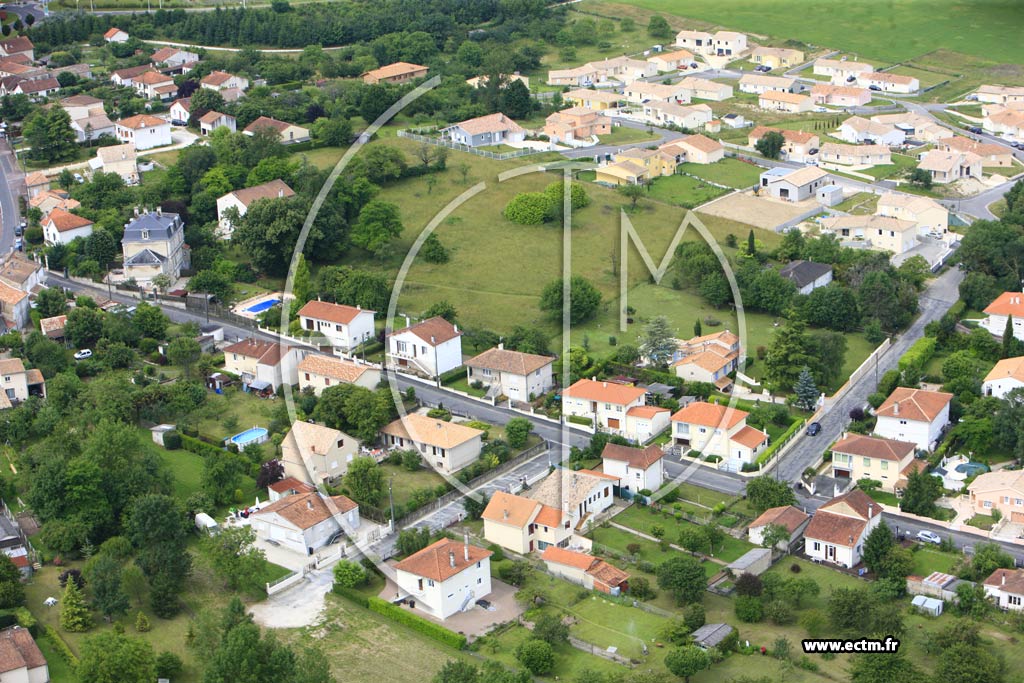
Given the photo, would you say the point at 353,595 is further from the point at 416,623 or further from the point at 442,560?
the point at 442,560

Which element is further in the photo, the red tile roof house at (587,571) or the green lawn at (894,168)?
the green lawn at (894,168)

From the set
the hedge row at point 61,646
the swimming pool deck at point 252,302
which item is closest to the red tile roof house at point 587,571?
the hedge row at point 61,646

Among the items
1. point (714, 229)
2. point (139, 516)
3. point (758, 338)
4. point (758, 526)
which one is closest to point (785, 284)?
point (758, 338)

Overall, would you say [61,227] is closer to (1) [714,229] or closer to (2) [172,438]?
(2) [172,438]

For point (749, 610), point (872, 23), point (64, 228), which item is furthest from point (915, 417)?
point (872, 23)

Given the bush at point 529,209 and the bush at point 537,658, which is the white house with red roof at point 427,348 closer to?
the bush at point 529,209

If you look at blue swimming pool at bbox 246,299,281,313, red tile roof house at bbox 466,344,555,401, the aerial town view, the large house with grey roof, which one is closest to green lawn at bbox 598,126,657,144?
the aerial town view
